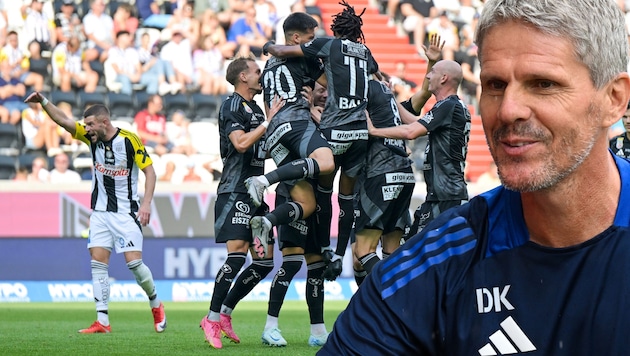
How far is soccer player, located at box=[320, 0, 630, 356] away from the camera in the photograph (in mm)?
2059

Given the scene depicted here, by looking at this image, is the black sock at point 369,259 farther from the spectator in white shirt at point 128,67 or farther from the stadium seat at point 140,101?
the spectator in white shirt at point 128,67

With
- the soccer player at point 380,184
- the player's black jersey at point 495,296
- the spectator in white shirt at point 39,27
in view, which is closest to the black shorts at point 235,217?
the soccer player at point 380,184

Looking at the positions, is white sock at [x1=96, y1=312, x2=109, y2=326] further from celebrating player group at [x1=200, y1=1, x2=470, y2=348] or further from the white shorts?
celebrating player group at [x1=200, y1=1, x2=470, y2=348]

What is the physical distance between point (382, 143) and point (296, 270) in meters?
1.46

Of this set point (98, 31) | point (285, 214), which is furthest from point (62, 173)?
point (285, 214)

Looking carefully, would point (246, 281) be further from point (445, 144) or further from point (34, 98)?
point (34, 98)

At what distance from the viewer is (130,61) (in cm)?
2023

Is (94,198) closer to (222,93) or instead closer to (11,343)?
(11,343)

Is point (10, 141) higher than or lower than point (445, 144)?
lower

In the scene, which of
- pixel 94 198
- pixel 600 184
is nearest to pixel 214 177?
pixel 94 198

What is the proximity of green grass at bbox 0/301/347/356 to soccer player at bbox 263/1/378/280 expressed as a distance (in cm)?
147

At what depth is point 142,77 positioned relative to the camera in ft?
66.6

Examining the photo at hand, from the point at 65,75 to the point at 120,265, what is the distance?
15.9 ft

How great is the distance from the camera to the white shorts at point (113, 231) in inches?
451
